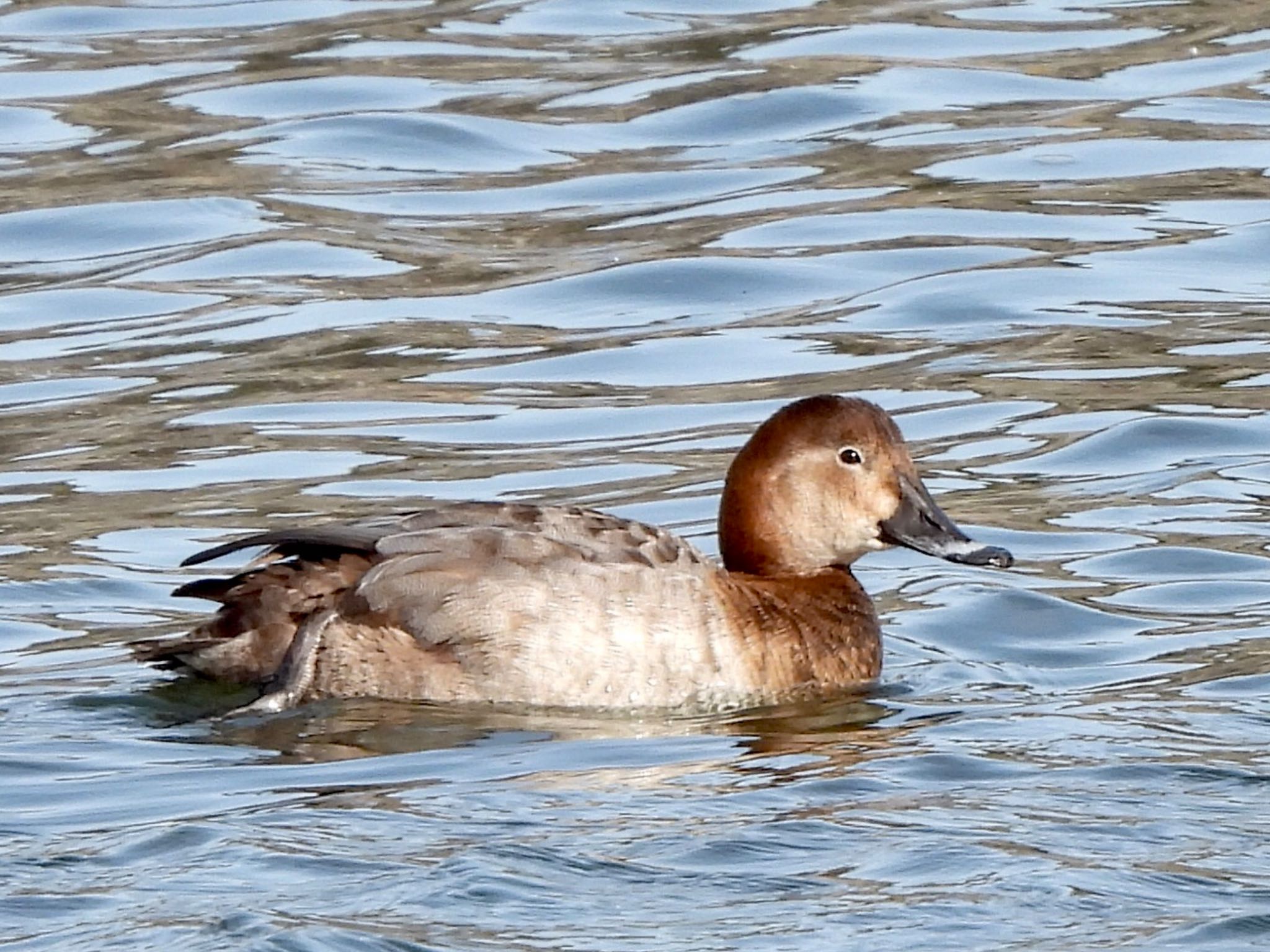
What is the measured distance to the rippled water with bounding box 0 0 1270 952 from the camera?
234 inches

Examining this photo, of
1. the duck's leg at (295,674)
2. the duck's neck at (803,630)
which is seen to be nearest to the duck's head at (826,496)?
the duck's neck at (803,630)

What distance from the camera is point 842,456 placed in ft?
26.3

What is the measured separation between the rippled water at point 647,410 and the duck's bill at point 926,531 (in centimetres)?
33

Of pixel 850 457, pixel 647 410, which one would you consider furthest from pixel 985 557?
pixel 647 410

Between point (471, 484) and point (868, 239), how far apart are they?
3.73m

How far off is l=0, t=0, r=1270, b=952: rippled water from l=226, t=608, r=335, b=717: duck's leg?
0.05m

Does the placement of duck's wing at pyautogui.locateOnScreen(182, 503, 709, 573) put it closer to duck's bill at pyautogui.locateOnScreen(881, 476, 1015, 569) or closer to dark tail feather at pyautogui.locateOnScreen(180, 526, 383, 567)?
dark tail feather at pyautogui.locateOnScreen(180, 526, 383, 567)

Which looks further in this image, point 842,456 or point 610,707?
point 842,456

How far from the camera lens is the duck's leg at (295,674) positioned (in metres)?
7.48

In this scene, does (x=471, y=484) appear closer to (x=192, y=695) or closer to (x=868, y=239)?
(x=192, y=695)

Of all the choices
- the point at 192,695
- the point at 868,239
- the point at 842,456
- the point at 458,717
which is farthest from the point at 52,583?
the point at 868,239

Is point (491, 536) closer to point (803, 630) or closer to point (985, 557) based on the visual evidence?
point (803, 630)

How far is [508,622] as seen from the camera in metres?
7.49

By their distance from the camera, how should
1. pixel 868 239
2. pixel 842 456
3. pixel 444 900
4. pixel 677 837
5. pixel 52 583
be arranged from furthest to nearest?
1. pixel 868 239
2. pixel 52 583
3. pixel 842 456
4. pixel 677 837
5. pixel 444 900
